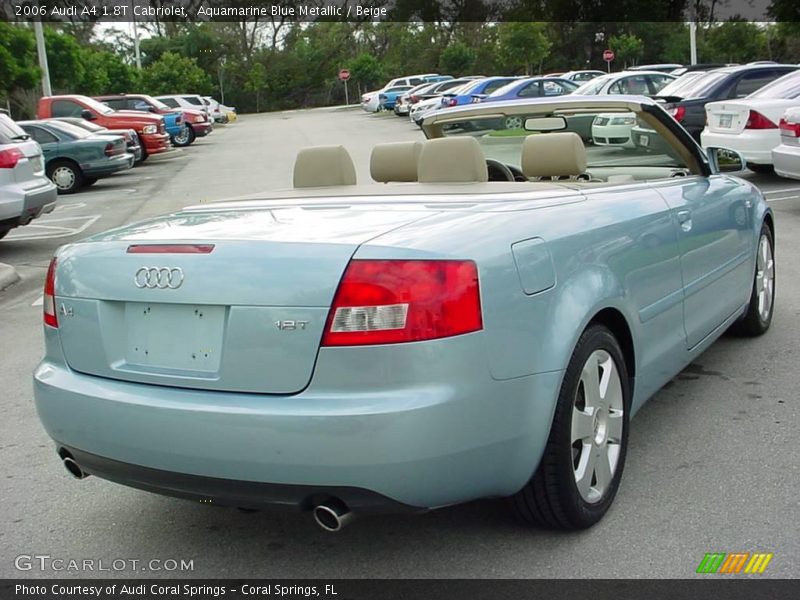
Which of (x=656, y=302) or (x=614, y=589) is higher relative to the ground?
(x=656, y=302)

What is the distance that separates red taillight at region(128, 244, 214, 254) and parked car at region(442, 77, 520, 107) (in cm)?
2684

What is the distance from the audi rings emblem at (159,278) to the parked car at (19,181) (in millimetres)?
8383

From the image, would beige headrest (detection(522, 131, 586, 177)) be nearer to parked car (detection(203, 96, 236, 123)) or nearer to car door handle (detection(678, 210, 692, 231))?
car door handle (detection(678, 210, 692, 231))

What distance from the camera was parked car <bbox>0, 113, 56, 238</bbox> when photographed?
10703 millimetres

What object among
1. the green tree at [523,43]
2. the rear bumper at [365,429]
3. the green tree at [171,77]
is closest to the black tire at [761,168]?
the rear bumper at [365,429]

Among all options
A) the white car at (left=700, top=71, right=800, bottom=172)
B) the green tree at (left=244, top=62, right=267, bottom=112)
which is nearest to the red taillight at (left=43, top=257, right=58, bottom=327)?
the white car at (left=700, top=71, right=800, bottom=172)

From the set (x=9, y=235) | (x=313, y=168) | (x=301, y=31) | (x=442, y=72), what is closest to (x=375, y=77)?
(x=442, y=72)

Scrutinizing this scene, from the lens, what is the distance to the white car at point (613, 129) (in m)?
4.83

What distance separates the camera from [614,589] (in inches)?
119

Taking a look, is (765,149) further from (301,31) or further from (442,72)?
(301,31)

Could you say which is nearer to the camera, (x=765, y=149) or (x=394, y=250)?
(x=394, y=250)

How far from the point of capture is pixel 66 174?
1912 centimetres

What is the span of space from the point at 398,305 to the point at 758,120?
10967 millimetres

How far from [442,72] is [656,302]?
63.4 metres
